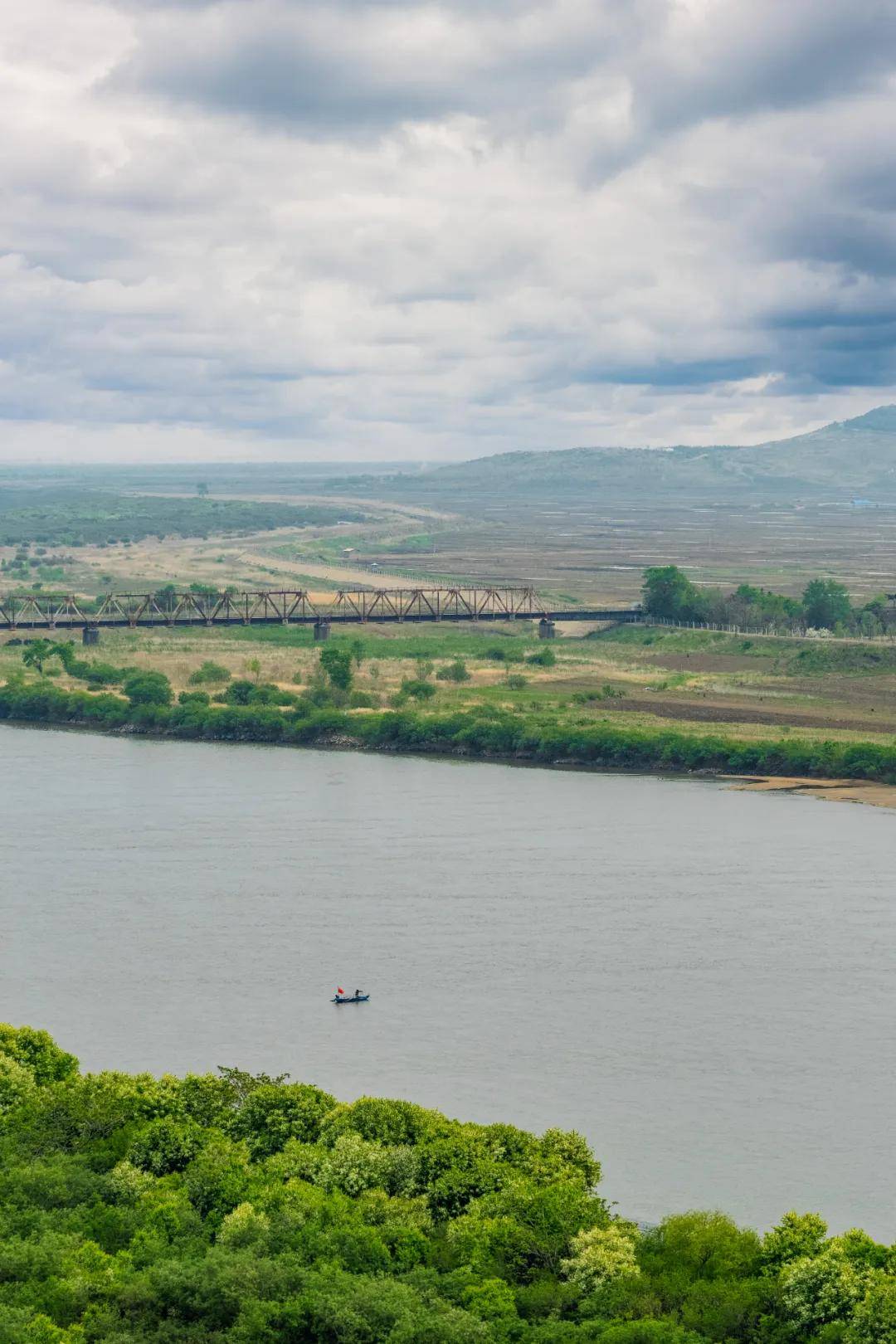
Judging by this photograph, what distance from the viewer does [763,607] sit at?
100 m

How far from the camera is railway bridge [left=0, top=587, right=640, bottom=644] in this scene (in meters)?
96.5

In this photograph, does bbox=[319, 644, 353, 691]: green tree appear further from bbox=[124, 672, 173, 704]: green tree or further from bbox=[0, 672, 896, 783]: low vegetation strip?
bbox=[124, 672, 173, 704]: green tree

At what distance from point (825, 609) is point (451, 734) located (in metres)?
36.5

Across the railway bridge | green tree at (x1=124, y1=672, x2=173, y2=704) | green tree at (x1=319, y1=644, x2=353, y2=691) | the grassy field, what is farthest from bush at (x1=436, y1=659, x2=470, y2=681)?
the railway bridge

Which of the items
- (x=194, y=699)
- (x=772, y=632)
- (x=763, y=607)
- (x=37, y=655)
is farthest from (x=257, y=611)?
(x=194, y=699)

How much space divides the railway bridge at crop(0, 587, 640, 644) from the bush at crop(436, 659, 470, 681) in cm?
1493

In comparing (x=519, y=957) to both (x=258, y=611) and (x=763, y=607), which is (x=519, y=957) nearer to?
(x=763, y=607)

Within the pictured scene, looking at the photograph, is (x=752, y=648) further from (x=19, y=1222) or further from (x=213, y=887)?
(x=19, y=1222)

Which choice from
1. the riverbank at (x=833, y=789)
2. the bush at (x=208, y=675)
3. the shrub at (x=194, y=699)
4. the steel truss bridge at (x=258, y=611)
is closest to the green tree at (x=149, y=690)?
the shrub at (x=194, y=699)

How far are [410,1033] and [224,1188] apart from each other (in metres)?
8.96

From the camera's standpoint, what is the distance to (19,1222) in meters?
25.5

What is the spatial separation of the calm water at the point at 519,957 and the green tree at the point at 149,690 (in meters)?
14.2

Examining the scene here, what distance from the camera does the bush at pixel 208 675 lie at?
79125 mm

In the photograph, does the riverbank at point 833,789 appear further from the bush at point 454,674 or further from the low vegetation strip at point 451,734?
the bush at point 454,674
